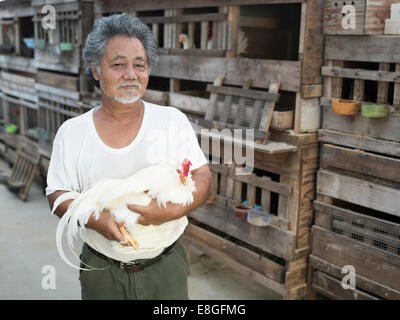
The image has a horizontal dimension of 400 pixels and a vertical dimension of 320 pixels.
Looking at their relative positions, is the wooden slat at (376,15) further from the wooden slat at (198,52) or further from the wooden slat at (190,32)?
the wooden slat at (190,32)

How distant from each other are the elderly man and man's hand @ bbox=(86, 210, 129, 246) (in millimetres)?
12

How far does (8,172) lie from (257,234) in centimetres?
728

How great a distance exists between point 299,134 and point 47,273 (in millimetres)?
3459

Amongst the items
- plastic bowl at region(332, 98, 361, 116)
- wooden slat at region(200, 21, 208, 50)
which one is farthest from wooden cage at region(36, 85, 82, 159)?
plastic bowl at region(332, 98, 361, 116)

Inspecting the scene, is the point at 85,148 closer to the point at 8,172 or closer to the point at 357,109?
the point at 357,109

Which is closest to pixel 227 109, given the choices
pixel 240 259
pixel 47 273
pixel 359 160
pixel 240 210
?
pixel 240 210

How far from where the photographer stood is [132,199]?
96.3 inches

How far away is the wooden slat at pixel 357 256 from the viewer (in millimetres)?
4066

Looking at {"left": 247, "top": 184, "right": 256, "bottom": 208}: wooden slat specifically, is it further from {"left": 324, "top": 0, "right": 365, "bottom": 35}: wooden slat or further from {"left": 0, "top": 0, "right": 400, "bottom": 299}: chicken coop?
{"left": 324, "top": 0, "right": 365, "bottom": 35}: wooden slat

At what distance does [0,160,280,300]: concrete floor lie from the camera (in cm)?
542

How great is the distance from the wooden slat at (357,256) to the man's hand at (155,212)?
236cm

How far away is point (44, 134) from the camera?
8914mm
